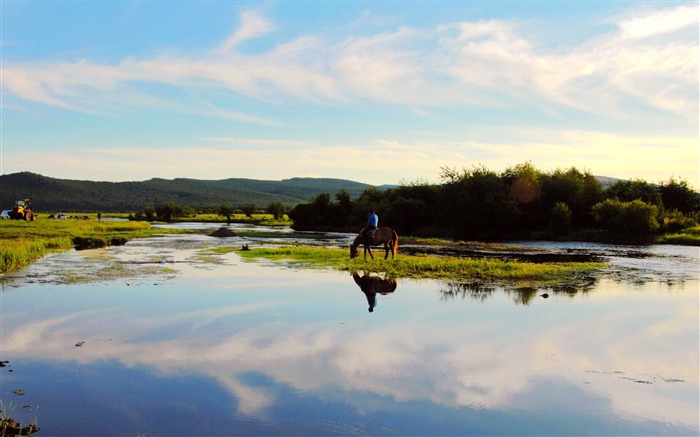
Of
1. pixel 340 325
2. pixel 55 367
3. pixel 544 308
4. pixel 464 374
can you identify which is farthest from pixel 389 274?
pixel 55 367

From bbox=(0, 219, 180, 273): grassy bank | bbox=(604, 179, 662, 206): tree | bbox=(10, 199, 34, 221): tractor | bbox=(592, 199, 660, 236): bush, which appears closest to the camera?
bbox=(0, 219, 180, 273): grassy bank

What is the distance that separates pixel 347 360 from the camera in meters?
11.5

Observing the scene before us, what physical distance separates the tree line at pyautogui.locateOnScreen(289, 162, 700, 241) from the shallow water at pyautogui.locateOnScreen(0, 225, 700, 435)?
4383cm

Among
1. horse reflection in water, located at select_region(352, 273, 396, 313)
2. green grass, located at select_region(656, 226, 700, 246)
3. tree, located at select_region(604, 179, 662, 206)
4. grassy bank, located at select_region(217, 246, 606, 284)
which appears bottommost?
horse reflection in water, located at select_region(352, 273, 396, 313)

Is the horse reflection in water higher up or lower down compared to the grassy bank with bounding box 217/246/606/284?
lower down

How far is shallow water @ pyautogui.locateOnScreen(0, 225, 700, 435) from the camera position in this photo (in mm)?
8453

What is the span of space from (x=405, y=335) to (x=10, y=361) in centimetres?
873

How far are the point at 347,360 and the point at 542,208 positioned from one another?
66.2 metres

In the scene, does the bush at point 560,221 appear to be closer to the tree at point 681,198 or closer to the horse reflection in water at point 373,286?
the tree at point 681,198

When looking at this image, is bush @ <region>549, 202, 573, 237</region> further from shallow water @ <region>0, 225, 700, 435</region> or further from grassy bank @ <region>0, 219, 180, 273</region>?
grassy bank @ <region>0, 219, 180, 273</region>

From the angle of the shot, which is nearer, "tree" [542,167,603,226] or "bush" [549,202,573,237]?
"bush" [549,202,573,237]

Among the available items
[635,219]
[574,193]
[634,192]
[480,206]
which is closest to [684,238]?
[635,219]

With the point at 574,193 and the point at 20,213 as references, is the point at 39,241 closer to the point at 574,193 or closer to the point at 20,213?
the point at 20,213

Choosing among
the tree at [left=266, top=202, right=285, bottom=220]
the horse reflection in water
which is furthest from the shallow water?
the tree at [left=266, top=202, right=285, bottom=220]
